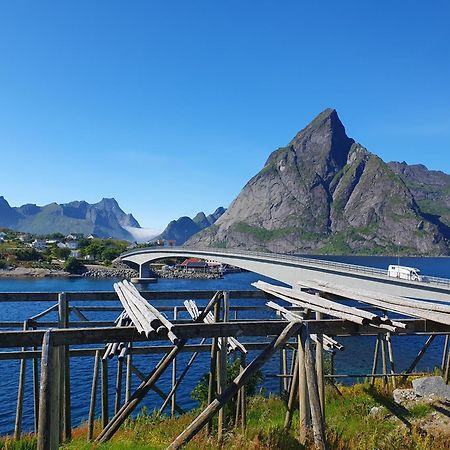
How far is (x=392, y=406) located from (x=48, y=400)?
1191 centimetres

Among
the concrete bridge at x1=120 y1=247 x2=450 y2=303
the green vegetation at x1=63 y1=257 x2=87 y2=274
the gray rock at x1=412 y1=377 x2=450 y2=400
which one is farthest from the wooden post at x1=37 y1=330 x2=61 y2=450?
the green vegetation at x1=63 y1=257 x2=87 y2=274

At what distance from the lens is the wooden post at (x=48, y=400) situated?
625cm

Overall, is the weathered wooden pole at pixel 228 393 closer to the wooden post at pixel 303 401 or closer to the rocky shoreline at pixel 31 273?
the wooden post at pixel 303 401

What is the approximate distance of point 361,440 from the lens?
30.7 feet

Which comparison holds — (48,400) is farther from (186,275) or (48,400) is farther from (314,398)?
(186,275)

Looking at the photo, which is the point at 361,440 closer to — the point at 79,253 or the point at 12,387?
the point at 12,387

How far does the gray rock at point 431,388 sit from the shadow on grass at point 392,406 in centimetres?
87

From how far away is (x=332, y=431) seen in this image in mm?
10070

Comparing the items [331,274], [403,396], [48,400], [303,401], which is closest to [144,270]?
[331,274]

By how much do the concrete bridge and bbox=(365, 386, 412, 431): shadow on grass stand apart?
13.3 ft

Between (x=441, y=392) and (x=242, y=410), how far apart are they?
652 cm

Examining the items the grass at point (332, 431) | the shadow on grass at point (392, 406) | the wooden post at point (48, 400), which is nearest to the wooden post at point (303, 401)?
the grass at point (332, 431)

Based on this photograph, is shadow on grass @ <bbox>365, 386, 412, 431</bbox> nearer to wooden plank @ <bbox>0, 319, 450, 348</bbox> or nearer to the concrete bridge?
the concrete bridge

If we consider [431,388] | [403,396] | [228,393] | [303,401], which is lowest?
[403,396]
